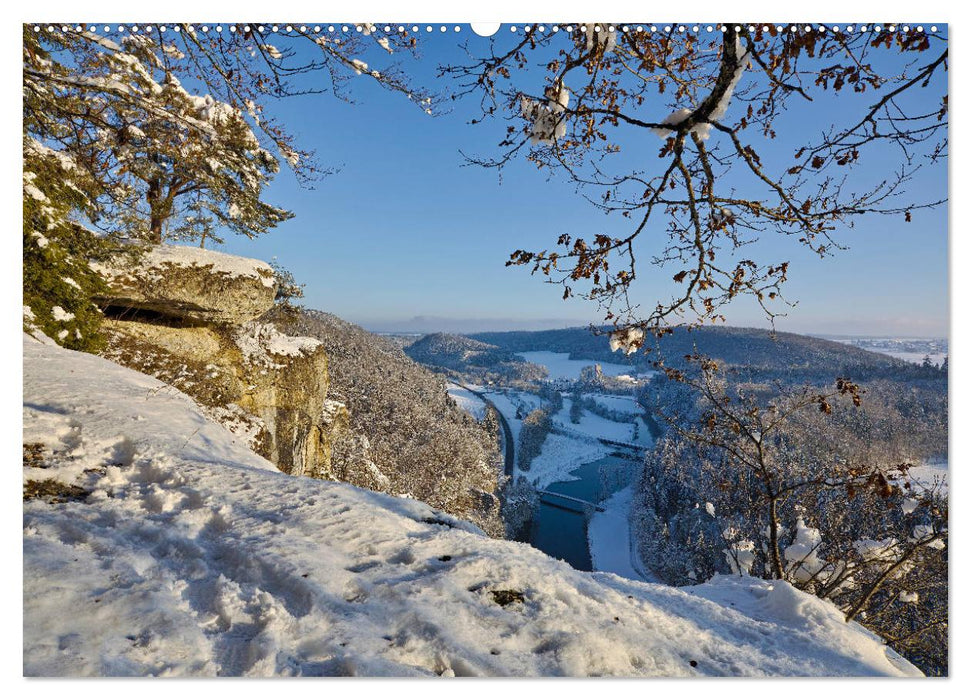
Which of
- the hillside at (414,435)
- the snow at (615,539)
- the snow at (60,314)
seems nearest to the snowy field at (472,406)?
the hillside at (414,435)

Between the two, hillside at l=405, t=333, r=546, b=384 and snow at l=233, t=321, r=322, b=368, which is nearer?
snow at l=233, t=321, r=322, b=368

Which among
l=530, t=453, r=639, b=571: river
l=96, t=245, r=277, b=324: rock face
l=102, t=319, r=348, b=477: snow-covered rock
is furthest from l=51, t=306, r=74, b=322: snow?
l=530, t=453, r=639, b=571: river

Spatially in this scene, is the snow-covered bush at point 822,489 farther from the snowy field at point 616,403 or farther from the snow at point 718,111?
the snowy field at point 616,403

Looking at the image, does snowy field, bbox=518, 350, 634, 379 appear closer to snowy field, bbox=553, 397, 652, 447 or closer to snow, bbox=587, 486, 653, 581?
snowy field, bbox=553, 397, 652, 447

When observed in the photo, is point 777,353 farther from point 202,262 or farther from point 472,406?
point 472,406

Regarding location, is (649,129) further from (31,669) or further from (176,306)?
(176,306)

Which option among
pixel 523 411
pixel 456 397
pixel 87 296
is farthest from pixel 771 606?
pixel 456 397
